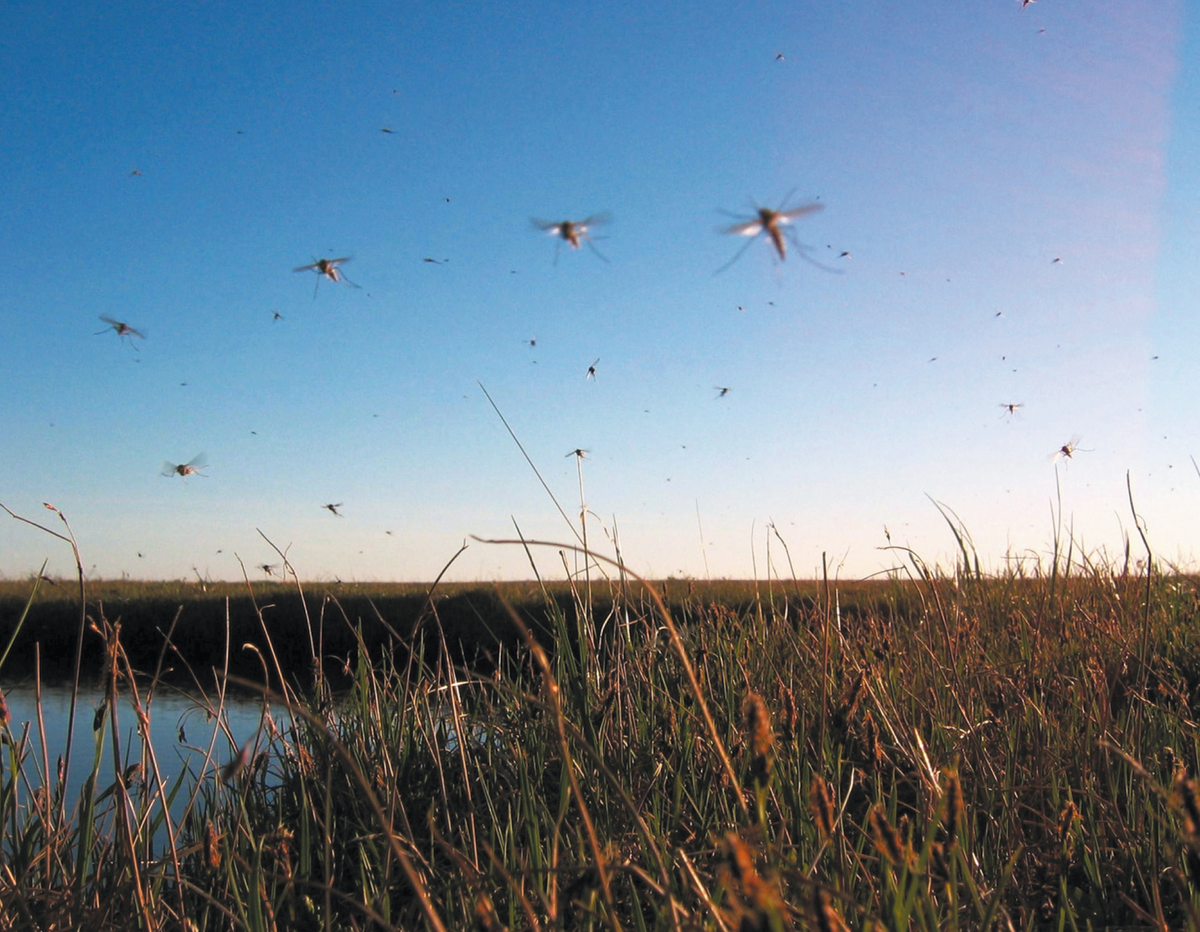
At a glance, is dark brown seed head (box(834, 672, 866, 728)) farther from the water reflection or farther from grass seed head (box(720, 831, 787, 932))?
the water reflection

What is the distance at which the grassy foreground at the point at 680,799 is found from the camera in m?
1.47

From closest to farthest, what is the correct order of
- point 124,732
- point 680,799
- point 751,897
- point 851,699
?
point 751,897 → point 851,699 → point 680,799 → point 124,732

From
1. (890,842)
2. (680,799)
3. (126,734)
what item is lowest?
(126,734)

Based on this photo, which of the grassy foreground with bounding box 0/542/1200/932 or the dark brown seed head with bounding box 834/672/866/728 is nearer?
the dark brown seed head with bounding box 834/672/866/728

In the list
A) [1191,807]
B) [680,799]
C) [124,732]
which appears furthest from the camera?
[124,732]

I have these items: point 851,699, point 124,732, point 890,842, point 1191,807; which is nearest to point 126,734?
point 124,732

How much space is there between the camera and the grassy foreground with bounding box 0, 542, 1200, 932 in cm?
147

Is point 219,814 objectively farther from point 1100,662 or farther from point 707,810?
point 1100,662

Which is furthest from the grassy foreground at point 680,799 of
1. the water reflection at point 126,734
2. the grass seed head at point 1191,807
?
the water reflection at point 126,734

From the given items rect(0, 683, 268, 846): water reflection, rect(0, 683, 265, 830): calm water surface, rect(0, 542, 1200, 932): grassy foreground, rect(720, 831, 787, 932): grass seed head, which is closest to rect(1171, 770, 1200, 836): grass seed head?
rect(0, 542, 1200, 932): grassy foreground

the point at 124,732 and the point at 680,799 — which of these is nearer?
the point at 680,799

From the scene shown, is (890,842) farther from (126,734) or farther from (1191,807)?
(126,734)

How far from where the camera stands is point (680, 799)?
2.06 metres

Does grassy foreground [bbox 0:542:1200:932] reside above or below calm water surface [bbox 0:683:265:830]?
above
